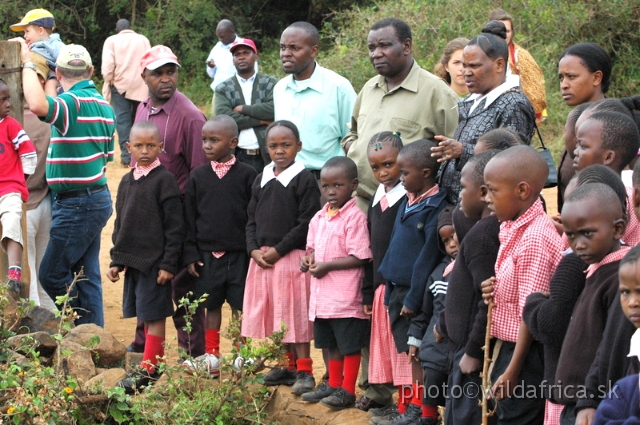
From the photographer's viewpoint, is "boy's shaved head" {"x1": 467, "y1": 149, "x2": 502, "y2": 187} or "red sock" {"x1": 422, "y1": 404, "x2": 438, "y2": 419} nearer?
"boy's shaved head" {"x1": 467, "y1": 149, "x2": 502, "y2": 187}

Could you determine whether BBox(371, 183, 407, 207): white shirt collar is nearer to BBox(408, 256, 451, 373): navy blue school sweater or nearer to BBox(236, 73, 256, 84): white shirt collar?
BBox(408, 256, 451, 373): navy blue school sweater

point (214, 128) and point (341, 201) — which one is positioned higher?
point (214, 128)

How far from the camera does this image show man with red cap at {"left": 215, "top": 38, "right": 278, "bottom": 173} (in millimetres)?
7082

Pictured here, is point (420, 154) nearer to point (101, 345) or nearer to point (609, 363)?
point (609, 363)

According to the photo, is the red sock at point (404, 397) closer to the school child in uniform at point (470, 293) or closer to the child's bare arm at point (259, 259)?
the school child in uniform at point (470, 293)

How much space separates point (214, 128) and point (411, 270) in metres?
1.73

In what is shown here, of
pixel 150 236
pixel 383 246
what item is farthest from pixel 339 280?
pixel 150 236

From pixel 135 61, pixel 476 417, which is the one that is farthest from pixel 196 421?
pixel 135 61

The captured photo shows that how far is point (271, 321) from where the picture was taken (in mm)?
5578

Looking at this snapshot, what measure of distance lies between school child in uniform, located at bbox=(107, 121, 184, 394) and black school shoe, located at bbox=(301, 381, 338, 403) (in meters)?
1.06

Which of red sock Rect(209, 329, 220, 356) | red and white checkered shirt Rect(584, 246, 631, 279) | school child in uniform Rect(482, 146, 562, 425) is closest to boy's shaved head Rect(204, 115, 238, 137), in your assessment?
red sock Rect(209, 329, 220, 356)

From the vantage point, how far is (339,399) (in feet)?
16.9

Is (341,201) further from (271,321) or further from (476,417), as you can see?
(476,417)

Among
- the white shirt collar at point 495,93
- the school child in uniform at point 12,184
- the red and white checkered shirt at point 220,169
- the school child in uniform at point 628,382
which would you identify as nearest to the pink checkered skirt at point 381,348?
the white shirt collar at point 495,93
